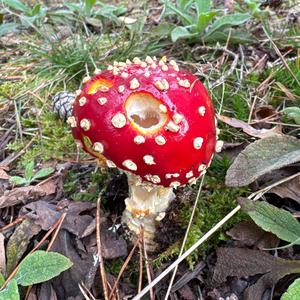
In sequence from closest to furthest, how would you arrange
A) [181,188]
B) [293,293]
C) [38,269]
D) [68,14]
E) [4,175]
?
1. [293,293]
2. [38,269]
3. [181,188]
4. [4,175]
5. [68,14]

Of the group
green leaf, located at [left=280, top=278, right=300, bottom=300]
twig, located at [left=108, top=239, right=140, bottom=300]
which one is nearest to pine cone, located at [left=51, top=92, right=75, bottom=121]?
twig, located at [left=108, top=239, right=140, bottom=300]

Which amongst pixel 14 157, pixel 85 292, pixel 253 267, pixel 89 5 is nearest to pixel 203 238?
pixel 253 267

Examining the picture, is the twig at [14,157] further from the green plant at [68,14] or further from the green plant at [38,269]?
the green plant at [68,14]

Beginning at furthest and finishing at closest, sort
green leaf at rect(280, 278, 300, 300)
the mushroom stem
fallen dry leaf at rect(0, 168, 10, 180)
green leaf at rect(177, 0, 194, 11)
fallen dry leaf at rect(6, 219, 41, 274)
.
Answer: green leaf at rect(177, 0, 194, 11), fallen dry leaf at rect(0, 168, 10, 180), the mushroom stem, fallen dry leaf at rect(6, 219, 41, 274), green leaf at rect(280, 278, 300, 300)

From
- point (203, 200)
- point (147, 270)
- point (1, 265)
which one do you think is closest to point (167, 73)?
point (203, 200)

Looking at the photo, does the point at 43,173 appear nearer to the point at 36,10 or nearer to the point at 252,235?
the point at 252,235

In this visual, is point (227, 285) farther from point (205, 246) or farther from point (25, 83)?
point (25, 83)

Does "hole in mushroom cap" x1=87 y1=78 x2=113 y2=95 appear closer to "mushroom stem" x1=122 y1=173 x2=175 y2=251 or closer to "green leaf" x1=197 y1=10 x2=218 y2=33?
"mushroom stem" x1=122 y1=173 x2=175 y2=251
